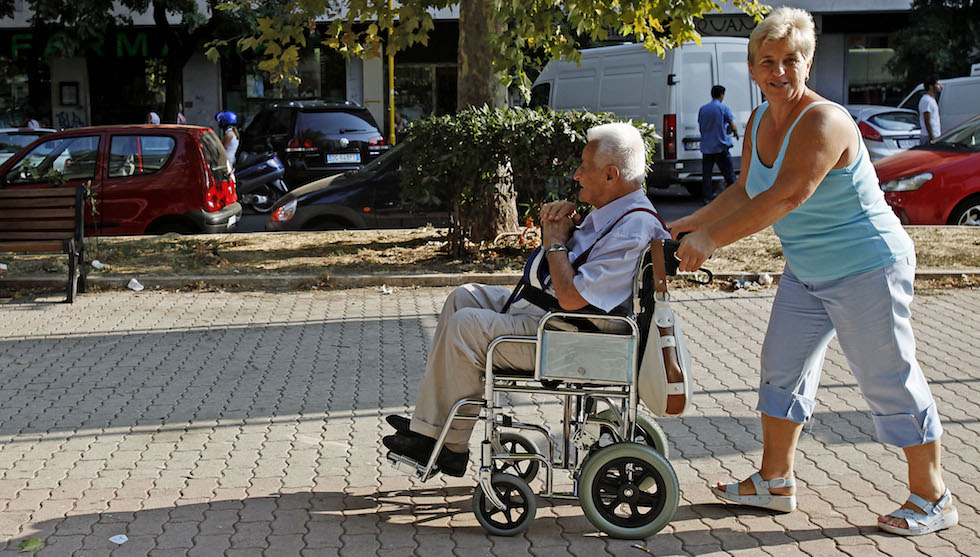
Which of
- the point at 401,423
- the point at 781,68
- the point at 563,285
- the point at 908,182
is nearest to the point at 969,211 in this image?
the point at 908,182

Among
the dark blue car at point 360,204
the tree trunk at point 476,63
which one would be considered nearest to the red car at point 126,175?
the dark blue car at point 360,204

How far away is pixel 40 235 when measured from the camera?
31.4ft

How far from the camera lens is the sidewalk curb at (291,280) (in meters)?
9.72

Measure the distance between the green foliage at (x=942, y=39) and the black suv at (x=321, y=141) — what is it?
15.2 m

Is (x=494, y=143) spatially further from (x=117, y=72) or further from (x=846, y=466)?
(x=117, y=72)

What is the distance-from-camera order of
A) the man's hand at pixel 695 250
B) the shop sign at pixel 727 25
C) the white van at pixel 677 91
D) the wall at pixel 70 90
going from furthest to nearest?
the wall at pixel 70 90, the shop sign at pixel 727 25, the white van at pixel 677 91, the man's hand at pixel 695 250

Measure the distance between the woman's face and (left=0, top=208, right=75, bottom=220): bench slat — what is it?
7.33 meters

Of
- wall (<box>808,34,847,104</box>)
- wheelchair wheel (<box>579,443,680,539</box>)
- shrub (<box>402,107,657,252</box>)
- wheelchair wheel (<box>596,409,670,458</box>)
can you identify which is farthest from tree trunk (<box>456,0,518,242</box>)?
wall (<box>808,34,847,104</box>)

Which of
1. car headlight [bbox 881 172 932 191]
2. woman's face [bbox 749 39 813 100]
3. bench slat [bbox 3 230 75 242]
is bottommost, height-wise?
bench slat [bbox 3 230 75 242]

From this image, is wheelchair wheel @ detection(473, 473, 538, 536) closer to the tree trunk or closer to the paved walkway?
the paved walkway

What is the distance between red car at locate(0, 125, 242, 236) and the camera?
1209cm

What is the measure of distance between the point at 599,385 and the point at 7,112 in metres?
29.3

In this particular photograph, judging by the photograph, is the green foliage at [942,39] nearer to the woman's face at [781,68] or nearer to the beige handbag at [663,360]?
the woman's face at [781,68]

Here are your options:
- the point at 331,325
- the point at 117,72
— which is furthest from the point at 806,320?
the point at 117,72
